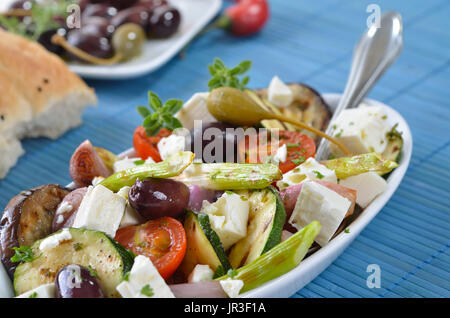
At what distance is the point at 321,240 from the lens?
1.86 m

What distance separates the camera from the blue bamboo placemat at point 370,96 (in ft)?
6.85

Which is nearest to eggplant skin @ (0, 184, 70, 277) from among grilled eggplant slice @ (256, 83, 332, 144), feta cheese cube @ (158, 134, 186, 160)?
feta cheese cube @ (158, 134, 186, 160)

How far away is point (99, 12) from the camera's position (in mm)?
4016

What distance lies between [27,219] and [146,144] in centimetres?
63

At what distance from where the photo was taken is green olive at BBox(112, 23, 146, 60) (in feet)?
11.9

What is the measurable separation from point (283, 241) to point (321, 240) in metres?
0.19

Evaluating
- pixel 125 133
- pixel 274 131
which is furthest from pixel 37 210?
pixel 125 133

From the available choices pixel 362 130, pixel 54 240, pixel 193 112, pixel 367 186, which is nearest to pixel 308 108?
pixel 362 130

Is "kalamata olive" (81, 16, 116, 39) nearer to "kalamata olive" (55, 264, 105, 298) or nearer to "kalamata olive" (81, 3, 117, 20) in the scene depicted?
"kalamata olive" (81, 3, 117, 20)

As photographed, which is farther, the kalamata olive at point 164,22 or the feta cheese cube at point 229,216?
the kalamata olive at point 164,22

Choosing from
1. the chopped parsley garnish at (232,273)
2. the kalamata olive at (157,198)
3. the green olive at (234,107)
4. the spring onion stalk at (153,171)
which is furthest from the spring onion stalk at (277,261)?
the green olive at (234,107)

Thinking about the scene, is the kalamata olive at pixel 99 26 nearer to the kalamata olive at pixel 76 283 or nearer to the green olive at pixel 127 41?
the green olive at pixel 127 41

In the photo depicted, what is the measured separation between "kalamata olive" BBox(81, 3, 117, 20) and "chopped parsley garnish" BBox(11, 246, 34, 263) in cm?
258

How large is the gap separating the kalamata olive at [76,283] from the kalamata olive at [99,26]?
239 centimetres
